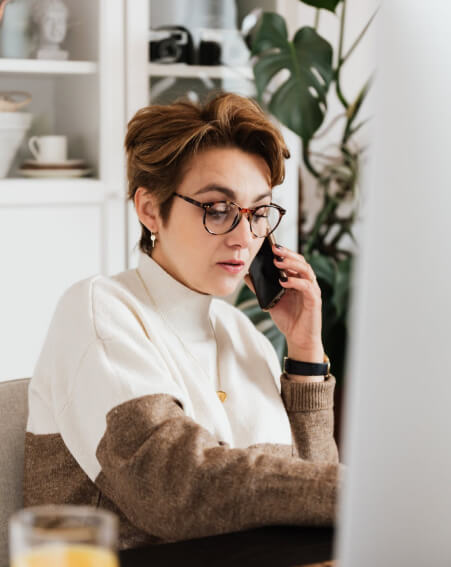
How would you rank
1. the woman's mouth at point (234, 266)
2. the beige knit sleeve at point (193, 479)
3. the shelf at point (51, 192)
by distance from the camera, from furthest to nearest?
the shelf at point (51, 192) < the woman's mouth at point (234, 266) < the beige knit sleeve at point (193, 479)

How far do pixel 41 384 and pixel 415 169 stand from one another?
810 mm

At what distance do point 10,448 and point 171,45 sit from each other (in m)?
1.86

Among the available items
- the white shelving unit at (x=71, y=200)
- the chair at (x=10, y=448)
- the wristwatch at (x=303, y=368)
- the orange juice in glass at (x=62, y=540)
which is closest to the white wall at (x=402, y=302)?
the orange juice in glass at (x=62, y=540)

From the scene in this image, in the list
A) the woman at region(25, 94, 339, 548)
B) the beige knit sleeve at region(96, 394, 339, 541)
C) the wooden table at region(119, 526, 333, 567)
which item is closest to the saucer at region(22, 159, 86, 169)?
the woman at region(25, 94, 339, 548)

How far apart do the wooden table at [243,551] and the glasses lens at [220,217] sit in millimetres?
523

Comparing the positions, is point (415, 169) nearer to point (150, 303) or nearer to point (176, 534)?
point (176, 534)

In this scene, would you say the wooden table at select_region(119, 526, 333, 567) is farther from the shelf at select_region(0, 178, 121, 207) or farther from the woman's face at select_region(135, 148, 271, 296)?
the shelf at select_region(0, 178, 121, 207)

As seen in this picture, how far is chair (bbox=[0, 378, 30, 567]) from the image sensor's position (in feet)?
3.91

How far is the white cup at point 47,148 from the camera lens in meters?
2.69

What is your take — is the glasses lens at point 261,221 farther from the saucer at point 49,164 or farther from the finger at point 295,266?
the saucer at point 49,164

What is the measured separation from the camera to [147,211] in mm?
1403

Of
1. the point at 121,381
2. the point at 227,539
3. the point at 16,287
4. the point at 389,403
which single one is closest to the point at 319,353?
the point at 121,381

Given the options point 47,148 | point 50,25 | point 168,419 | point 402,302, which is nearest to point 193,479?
point 168,419

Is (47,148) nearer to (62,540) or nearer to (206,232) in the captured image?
(206,232)
